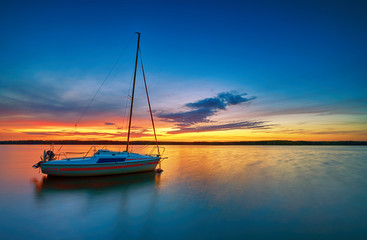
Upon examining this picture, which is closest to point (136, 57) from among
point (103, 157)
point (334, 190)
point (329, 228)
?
point (103, 157)

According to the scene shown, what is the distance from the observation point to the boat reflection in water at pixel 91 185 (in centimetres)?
1412

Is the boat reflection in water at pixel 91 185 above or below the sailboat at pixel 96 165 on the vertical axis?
below

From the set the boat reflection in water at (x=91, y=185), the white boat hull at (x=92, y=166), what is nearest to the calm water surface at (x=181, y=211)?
the boat reflection in water at (x=91, y=185)

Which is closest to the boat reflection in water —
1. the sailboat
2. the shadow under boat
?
the shadow under boat

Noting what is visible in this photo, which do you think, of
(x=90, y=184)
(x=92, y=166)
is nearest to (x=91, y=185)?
(x=90, y=184)

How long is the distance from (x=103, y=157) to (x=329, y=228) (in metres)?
17.2

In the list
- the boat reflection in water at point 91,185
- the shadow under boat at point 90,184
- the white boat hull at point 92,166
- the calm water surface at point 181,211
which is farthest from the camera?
the white boat hull at point 92,166

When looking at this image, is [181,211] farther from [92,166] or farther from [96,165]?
[92,166]

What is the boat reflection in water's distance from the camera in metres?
14.1

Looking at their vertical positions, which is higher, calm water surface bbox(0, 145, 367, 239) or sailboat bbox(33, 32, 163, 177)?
sailboat bbox(33, 32, 163, 177)

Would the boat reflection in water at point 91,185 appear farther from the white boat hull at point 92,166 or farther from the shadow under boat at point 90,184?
the white boat hull at point 92,166

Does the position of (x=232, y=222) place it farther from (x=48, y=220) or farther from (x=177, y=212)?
(x=48, y=220)

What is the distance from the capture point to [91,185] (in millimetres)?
15758

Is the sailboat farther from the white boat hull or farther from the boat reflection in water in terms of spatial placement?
the boat reflection in water
